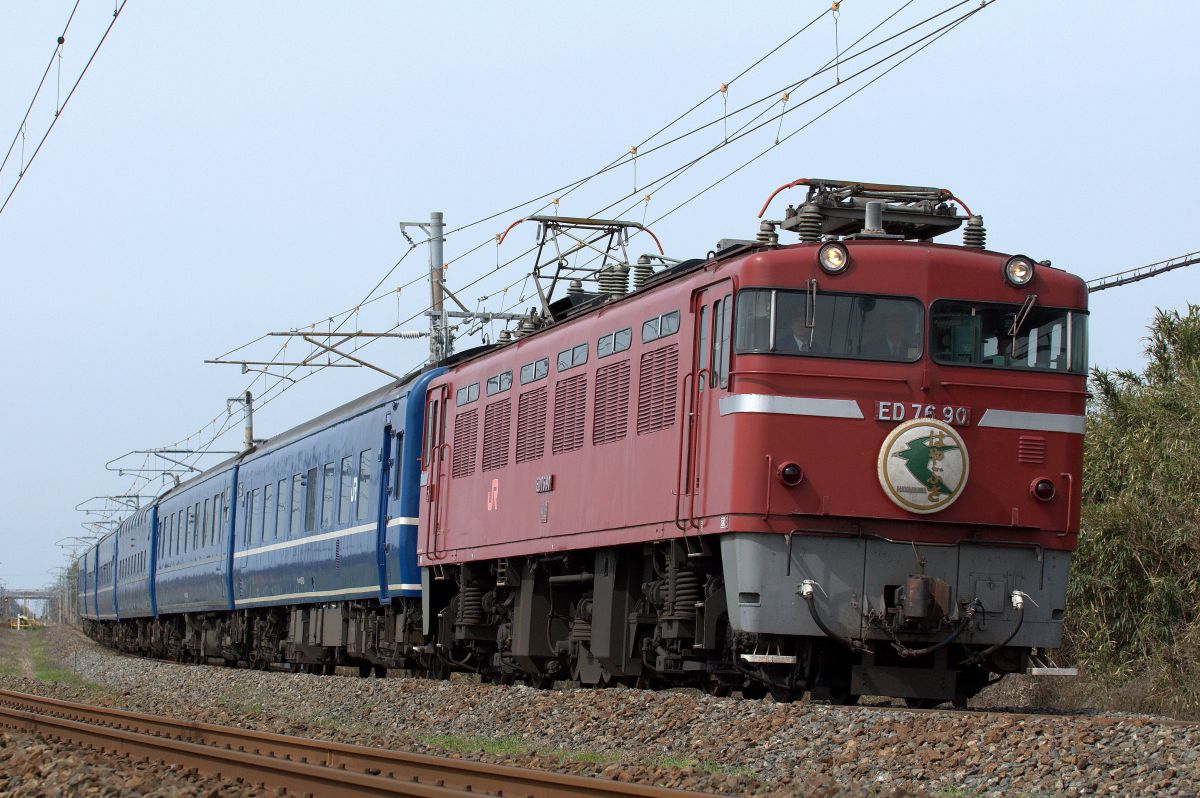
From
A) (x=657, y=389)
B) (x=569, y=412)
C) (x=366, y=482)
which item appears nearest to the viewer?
(x=657, y=389)

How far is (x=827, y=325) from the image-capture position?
1234cm

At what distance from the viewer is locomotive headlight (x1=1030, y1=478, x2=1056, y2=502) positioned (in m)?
12.3

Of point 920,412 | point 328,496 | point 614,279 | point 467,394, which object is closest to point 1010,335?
point 920,412

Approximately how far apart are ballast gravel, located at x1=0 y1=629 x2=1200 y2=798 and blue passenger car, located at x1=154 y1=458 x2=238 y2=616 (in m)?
16.0

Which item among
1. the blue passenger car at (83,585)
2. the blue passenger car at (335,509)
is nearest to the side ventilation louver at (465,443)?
the blue passenger car at (335,509)

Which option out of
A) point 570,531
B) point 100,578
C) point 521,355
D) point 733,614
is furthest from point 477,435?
point 100,578

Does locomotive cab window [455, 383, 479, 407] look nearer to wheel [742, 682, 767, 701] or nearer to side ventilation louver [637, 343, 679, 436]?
side ventilation louver [637, 343, 679, 436]

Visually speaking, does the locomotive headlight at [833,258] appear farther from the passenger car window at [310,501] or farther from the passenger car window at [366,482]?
the passenger car window at [310,501]

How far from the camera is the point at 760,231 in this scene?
44.1ft

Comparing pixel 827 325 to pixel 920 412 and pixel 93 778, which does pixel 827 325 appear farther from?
pixel 93 778

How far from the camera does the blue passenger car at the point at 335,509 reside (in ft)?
67.4

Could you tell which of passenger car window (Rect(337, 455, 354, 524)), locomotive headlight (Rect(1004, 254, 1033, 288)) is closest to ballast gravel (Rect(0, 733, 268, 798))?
locomotive headlight (Rect(1004, 254, 1033, 288))

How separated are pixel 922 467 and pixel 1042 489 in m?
1.00

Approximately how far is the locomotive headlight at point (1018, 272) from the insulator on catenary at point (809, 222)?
1.59m
